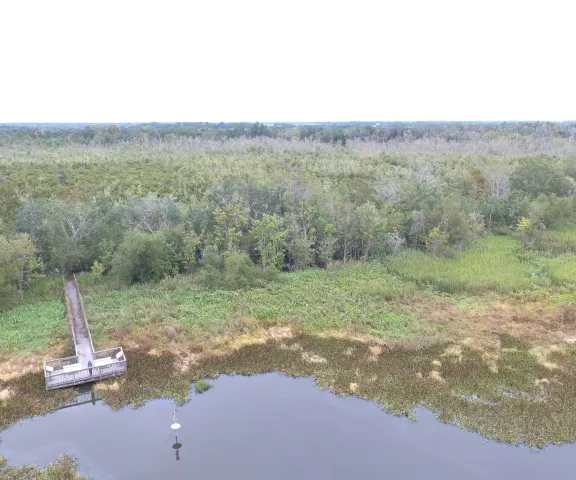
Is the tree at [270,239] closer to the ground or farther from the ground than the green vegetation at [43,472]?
farther from the ground

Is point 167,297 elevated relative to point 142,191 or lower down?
lower down

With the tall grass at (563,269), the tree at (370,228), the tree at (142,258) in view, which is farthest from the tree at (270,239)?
the tall grass at (563,269)

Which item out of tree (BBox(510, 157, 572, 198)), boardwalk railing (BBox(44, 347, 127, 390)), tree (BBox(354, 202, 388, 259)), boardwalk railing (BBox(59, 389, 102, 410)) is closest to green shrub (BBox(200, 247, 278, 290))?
tree (BBox(354, 202, 388, 259))

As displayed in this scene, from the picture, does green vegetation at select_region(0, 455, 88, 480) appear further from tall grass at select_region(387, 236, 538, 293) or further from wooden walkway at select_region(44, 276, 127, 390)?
tall grass at select_region(387, 236, 538, 293)

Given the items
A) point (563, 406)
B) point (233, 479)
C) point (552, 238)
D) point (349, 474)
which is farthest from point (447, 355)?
point (552, 238)

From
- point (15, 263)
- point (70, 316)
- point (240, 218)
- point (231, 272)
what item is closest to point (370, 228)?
point (240, 218)

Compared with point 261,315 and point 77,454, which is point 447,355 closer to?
point 261,315

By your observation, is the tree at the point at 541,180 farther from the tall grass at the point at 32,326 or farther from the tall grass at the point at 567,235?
the tall grass at the point at 32,326
